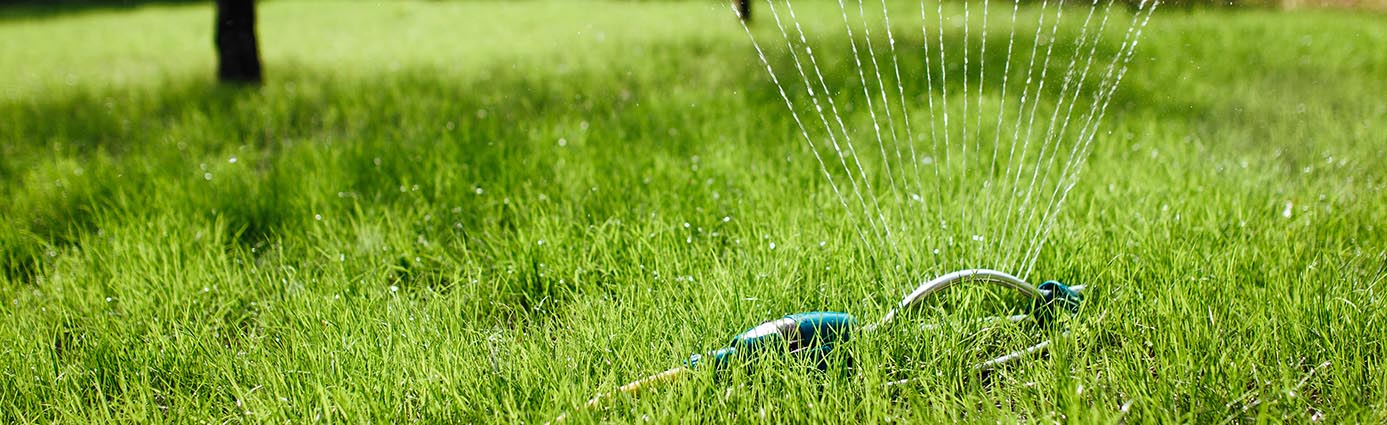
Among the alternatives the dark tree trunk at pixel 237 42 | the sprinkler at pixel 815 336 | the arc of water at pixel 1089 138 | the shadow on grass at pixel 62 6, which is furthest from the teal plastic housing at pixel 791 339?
the shadow on grass at pixel 62 6

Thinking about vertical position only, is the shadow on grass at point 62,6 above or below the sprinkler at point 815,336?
below

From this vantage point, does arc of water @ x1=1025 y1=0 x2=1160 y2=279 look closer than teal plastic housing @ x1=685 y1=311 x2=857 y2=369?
No

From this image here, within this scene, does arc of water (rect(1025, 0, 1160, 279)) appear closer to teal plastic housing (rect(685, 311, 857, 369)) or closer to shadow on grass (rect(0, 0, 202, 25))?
teal plastic housing (rect(685, 311, 857, 369))

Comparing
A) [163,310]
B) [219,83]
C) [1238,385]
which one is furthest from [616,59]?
[1238,385]

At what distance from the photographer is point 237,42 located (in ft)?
17.8

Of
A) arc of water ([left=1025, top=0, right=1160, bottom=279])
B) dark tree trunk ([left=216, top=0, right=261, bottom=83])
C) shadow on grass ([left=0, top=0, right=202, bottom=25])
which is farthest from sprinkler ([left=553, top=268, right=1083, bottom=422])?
shadow on grass ([left=0, top=0, right=202, bottom=25])

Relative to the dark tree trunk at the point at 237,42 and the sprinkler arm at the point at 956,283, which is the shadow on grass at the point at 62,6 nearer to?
the dark tree trunk at the point at 237,42

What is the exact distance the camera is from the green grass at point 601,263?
1740mm

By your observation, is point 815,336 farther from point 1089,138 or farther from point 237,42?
point 237,42

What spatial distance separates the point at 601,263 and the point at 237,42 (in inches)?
155

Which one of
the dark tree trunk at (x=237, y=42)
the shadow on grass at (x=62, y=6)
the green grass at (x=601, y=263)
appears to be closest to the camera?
the green grass at (x=601, y=263)

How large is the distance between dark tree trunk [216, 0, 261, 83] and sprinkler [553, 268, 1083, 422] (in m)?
4.56

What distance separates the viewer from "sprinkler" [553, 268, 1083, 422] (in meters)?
1.77

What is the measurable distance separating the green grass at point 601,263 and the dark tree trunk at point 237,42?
681 mm
